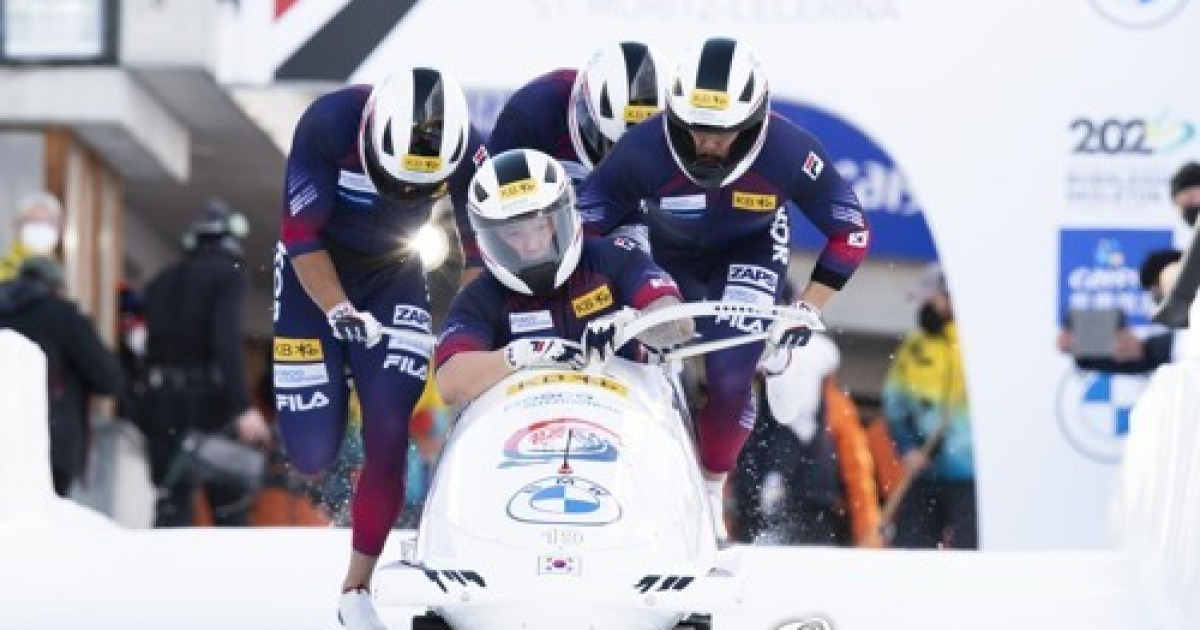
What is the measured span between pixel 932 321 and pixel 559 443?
600 centimetres

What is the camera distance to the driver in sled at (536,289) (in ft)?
23.0

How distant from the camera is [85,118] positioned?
14023mm

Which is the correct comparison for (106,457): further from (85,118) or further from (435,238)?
(435,238)

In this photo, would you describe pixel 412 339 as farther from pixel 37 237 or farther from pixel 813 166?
pixel 37 237

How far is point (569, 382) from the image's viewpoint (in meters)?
6.87

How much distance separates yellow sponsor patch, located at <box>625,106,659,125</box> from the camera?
8.81 meters

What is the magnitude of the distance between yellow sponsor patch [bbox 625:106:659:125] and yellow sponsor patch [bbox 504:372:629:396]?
2015 mm

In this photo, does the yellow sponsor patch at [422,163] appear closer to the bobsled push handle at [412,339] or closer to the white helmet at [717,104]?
the bobsled push handle at [412,339]

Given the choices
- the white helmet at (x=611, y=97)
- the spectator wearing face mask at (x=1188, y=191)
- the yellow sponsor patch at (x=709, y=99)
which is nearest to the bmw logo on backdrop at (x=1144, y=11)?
the spectator wearing face mask at (x=1188, y=191)

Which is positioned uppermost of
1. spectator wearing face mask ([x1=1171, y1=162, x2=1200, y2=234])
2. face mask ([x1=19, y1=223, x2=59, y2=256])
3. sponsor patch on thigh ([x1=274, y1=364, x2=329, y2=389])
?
spectator wearing face mask ([x1=1171, y1=162, x2=1200, y2=234])

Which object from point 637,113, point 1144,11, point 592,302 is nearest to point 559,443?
point 592,302

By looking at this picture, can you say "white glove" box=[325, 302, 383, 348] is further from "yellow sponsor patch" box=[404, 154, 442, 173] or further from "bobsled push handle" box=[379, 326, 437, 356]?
"yellow sponsor patch" box=[404, 154, 442, 173]

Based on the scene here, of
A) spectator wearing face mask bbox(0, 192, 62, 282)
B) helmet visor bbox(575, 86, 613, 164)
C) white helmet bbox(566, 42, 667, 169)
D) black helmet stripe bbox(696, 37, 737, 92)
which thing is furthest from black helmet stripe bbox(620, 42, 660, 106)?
spectator wearing face mask bbox(0, 192, 62, 282)

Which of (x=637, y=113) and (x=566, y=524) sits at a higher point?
(x=637, y=113)
